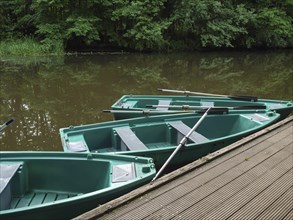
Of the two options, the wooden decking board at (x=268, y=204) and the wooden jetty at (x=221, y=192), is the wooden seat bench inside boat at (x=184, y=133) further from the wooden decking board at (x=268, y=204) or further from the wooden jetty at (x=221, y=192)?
the wooden decking board at (x=268, y=204)

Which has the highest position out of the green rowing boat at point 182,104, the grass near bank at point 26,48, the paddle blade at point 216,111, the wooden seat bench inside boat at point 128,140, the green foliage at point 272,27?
the green foliage at point 272,27

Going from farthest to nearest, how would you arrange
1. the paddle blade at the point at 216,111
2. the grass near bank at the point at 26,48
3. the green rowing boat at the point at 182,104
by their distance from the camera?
the grass near bank at the point at 26,48, the green rowing boat at the point at 182,104, the paddle blade at the point at 216,111

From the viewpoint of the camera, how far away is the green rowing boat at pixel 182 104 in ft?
20.6

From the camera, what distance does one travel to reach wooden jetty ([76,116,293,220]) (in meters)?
2.99

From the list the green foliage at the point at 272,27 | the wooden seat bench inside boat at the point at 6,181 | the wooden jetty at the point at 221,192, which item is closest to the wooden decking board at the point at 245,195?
the wooden jetty at the point at 221,192

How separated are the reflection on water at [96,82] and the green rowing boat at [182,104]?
0.89 meters

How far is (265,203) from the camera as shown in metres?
3.17

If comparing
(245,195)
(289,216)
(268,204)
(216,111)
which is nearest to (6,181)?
(245,195)

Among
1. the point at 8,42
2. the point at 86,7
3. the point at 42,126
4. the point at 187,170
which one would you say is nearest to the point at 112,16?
the point at 86,7

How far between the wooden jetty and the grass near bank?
15.0 m

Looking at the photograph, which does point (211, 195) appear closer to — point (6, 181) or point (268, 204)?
point (268, 204)

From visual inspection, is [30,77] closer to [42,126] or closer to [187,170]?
[42,126]

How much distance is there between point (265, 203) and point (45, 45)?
54.3ft

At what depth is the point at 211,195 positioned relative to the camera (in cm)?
332
